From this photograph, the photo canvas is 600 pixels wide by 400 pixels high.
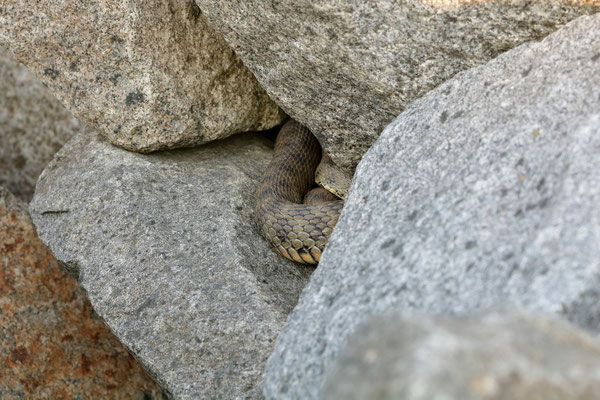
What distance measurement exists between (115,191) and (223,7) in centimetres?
116

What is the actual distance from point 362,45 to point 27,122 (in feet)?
10.8

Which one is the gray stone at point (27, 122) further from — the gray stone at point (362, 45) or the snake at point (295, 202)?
the gray stone at point (362, 45)

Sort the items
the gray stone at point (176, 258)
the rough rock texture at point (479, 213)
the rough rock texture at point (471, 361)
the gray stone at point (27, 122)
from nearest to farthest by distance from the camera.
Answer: the rough rock texture at point (471, 361), the rough rock texture at point (479, 213), the gray stone at point (176, 258), the gray stone at point (27, 122)

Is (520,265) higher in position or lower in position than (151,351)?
higher

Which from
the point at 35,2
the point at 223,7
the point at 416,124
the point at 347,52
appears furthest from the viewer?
the point at 35,2

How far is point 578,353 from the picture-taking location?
1.25 meters

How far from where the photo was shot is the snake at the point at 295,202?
3.38 metres

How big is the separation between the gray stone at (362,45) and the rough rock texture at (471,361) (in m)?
1.59

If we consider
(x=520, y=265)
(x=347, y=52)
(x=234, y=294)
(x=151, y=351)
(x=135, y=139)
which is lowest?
(x=151, y=351)

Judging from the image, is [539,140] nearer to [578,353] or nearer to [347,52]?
[578,353]

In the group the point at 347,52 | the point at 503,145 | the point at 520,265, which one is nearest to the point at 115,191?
the point at 347,52

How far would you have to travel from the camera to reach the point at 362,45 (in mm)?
2867

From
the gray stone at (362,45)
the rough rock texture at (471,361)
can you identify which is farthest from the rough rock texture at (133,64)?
the rough rock texture at (471,361)

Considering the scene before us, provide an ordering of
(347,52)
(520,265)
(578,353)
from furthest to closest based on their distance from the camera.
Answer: (347,52) → (520,265) → (578,353)
